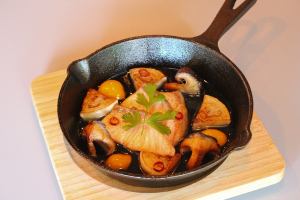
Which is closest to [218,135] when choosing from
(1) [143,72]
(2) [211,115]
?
(2) [211,115]

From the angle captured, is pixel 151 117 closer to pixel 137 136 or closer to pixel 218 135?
pixel 137 136

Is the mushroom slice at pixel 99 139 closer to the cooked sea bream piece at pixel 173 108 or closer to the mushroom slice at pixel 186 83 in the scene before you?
the cooked sea bream piece at pixel 173 108

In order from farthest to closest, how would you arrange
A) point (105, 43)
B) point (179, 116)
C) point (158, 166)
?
point (105, 43) → point (179, 116) → point (158, 166)

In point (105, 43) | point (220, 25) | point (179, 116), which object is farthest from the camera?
point (105, 43)

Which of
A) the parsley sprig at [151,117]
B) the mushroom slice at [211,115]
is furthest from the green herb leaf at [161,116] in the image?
the mushroom slice at [211,115]

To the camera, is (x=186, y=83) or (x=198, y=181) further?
(x=186, y=83)

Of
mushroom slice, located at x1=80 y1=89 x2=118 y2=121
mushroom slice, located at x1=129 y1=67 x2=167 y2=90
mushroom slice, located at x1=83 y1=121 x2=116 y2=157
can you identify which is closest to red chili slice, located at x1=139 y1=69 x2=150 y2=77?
mushroom slice, located at x1=129 y1=67 x2=167 y2=90

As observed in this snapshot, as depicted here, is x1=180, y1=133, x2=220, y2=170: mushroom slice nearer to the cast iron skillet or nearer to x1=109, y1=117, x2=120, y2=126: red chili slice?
the cast iron skillet

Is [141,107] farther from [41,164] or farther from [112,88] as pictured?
[41,164]
